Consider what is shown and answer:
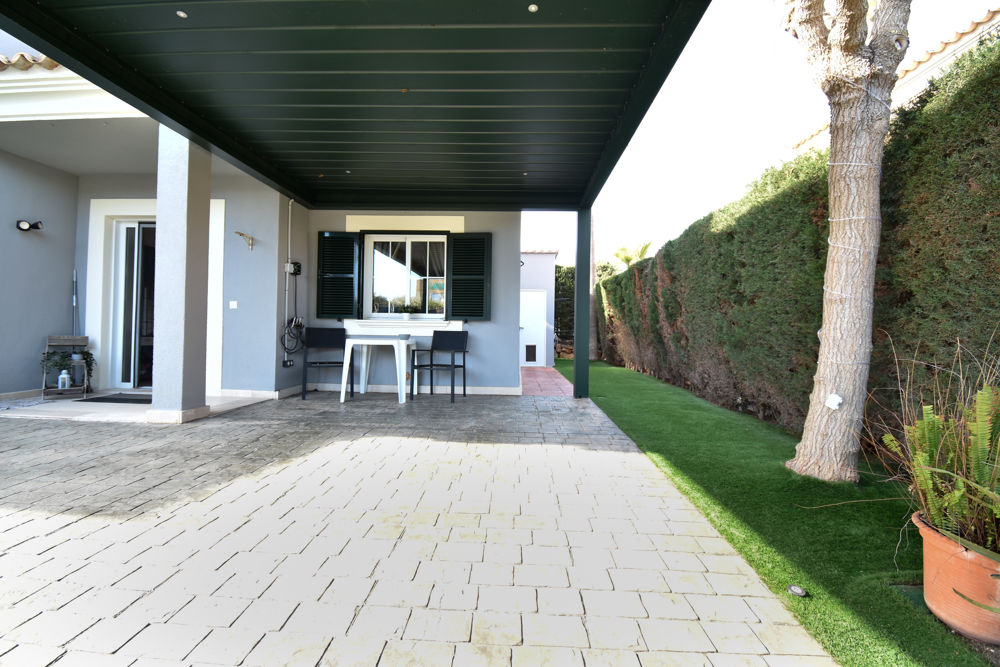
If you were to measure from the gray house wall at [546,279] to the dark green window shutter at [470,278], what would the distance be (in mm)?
5762

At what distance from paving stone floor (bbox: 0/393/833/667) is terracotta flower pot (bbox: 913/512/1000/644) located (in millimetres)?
510

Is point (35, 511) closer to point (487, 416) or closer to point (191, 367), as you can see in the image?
point (191, 367)

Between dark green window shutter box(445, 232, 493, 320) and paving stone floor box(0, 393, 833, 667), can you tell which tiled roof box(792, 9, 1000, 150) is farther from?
dark green window shutter box(445, 232, 493, 320)

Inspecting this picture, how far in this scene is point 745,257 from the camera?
4.75 metres

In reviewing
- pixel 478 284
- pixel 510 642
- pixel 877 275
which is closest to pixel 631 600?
pixel 510 642

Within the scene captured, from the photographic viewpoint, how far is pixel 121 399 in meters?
5.78

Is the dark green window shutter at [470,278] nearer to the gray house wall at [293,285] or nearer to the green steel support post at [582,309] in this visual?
the green steel support post at [582,309]

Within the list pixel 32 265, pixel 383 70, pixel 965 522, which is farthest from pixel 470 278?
pixel 965 522

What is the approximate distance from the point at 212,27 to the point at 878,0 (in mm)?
4031

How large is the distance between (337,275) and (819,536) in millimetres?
6204

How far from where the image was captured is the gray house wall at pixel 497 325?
6938mm

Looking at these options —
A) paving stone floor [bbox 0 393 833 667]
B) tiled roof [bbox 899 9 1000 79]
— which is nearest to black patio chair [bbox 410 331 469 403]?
paving stone floor [bbox 0 393 833 667]

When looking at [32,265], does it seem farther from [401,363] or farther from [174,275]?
[401,363]

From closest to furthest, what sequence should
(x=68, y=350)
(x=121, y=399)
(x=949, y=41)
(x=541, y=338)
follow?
(x=949, y=41) → (x=121, y=399) → (x=68, y=350) → (x=541, y=338)
